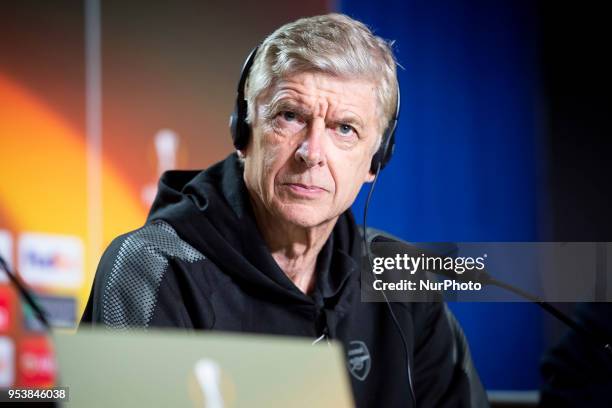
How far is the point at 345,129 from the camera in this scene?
1.64 metres

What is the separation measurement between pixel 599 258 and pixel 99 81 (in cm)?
198

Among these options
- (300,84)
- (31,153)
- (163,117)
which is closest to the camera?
(300,84)

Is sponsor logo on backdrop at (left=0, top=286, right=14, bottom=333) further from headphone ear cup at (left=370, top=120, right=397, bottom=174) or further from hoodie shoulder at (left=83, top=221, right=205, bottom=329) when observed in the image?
headphone ear cup at (left=370, top=120, right=397, bottom=174)

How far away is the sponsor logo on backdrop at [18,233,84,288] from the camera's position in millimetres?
2828

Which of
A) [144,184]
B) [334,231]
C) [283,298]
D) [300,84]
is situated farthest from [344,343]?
[144,184]

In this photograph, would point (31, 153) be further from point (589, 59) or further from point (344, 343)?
point (589, 59)

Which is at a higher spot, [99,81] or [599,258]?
[99,81]

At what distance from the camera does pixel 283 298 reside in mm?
1614

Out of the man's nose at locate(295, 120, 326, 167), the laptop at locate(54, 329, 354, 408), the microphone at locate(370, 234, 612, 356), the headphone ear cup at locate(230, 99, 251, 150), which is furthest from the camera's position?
the headphone ear cup at locate(230, 99, 251, 150)

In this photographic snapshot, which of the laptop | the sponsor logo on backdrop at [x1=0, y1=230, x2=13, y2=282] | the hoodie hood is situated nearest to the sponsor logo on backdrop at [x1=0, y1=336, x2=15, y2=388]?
the sponsor logo on backdrop at [x1=0, y1=230, x2=13, y2=282]

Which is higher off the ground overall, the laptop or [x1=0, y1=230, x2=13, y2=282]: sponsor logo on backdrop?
[x1=0, y1=230, x2=13, y2=282]: sponsor logo on backdrop

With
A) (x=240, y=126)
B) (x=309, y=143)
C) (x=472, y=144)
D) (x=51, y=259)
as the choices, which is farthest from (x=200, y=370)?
(x=472, y=144)

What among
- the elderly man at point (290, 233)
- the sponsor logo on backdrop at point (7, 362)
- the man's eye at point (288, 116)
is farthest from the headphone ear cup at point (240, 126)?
the sponsor logo on backdrop at point (7, 362)

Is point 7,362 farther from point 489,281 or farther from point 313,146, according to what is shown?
point 489,281
